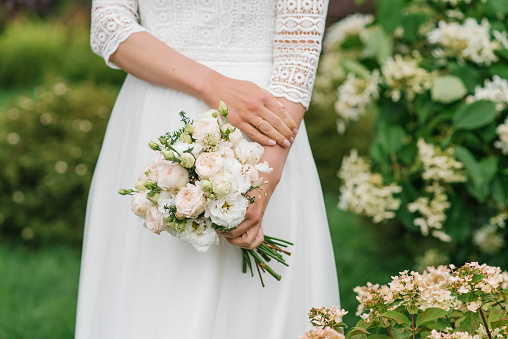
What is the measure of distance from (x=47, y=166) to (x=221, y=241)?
286 centimetres

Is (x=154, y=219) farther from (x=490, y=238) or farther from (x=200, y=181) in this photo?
(x=490, y=238)

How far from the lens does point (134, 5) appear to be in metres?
1.95

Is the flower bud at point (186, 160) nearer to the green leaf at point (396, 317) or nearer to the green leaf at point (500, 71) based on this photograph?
the green leaf at point (396, 317)

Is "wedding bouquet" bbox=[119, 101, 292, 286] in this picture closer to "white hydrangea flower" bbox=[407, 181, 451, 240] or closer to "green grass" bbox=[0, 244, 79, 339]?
"white hydrangea flower" bbox=[407, 181, 451, 240]

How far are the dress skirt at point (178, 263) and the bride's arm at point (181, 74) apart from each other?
0.28 ft

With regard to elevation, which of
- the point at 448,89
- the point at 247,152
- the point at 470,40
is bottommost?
the point at 247,152

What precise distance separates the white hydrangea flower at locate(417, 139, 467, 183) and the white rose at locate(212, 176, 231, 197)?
1545mm

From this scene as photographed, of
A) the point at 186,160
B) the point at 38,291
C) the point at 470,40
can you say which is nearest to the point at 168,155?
the point at 186,160

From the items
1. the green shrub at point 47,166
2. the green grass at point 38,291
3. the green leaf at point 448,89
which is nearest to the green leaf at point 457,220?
the green leaf at point 448,89

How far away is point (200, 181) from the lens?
146cm

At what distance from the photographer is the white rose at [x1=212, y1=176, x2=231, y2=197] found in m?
1.40

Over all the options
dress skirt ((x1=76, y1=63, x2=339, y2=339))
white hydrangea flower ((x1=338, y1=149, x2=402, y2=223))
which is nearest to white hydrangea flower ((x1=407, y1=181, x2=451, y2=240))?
white hydrangea flower ((x1=338, y1=149, x2=402, y2=223))

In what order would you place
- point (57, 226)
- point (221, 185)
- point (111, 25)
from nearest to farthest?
point (221, 185), point (111, 25), point (57, 226)

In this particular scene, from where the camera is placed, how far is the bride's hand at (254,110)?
5.59ft
